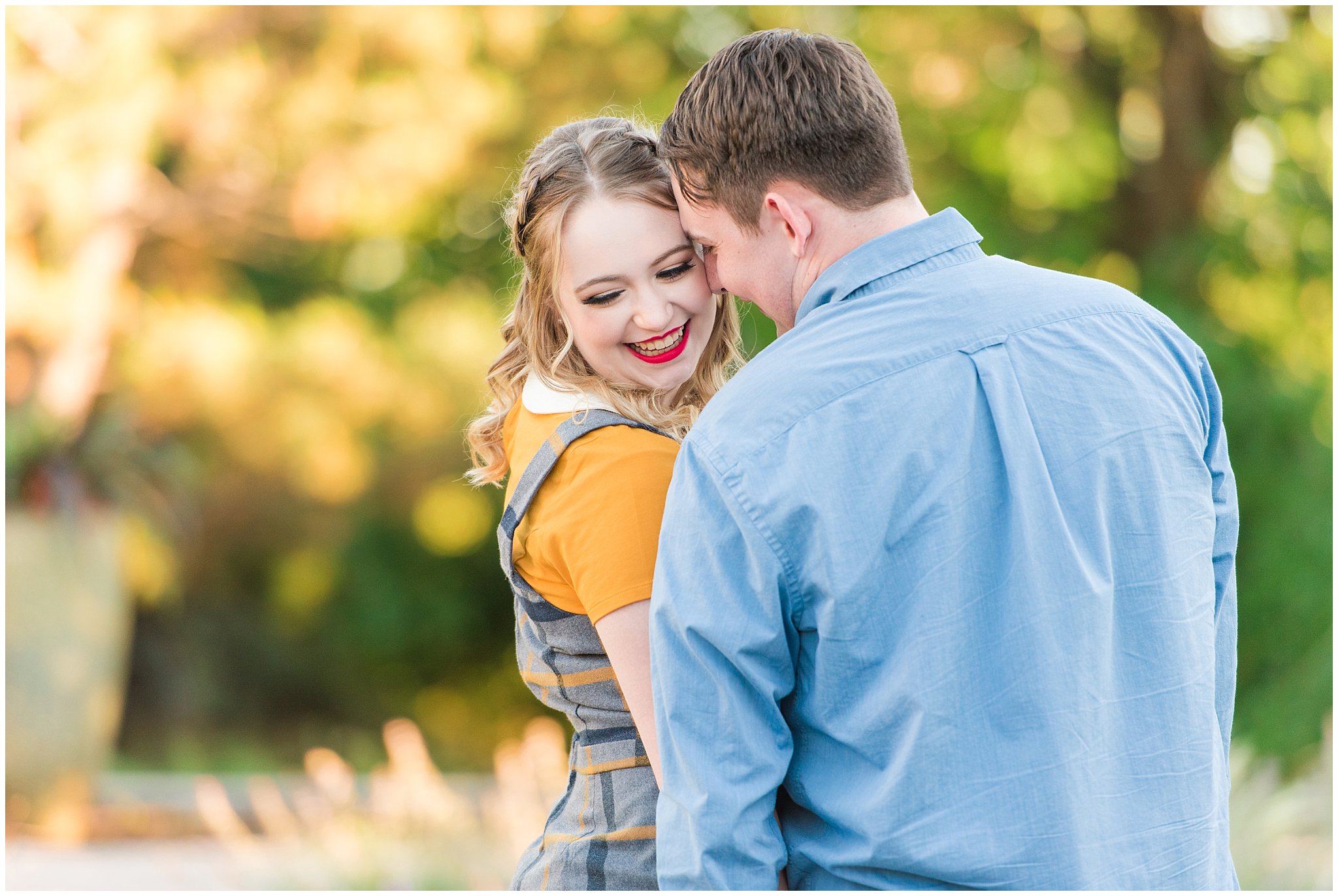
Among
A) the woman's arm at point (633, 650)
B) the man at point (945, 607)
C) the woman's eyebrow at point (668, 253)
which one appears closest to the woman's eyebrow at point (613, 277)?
the woman's eyebrow at point (668, 253)

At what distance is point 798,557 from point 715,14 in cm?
447

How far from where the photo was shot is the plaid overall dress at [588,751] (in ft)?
4.67

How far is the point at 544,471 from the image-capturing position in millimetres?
1411

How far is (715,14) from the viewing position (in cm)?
510

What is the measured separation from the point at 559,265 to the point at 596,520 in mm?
439

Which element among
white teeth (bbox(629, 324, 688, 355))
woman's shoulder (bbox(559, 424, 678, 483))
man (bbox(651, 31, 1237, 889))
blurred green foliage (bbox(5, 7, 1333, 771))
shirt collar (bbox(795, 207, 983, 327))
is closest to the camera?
man (bbox(651, 31, 1237, 889))

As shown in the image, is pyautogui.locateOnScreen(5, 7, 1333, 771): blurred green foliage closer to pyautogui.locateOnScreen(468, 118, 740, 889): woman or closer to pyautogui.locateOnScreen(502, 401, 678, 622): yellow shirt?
pyautogui.locateOnScreen(468, 118, 740, 889): woman

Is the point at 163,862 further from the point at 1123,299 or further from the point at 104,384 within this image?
the point at 1123,299

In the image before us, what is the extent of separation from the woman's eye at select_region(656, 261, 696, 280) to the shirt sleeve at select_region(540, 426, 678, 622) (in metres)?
0.27

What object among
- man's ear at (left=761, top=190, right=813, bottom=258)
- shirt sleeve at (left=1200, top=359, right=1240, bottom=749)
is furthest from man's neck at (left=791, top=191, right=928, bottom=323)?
shirt sleeve at (left=1200, top=359, right=1240, bottom=749)

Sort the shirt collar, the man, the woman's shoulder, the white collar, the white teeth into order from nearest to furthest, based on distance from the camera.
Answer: the man → the shirt collar → the woman's shoulder → the white collar → the white teeth

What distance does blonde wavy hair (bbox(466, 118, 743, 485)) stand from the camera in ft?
5.15

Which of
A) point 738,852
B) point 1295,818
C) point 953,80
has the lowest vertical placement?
point 1295,818

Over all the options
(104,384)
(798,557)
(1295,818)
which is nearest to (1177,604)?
(798,557)
